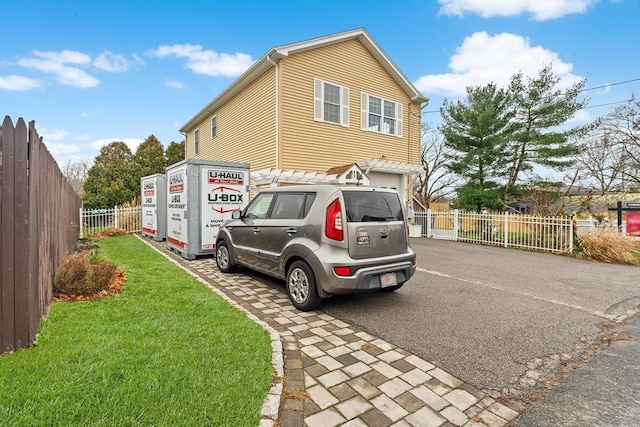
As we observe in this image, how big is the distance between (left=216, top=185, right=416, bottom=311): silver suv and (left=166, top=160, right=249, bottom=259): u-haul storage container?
348 centimetres

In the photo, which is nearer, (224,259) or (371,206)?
(371,206)

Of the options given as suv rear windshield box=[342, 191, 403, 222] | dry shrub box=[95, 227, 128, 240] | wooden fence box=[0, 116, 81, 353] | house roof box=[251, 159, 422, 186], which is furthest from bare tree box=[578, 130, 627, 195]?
dry shrub box=[95, 227, 128, 240]

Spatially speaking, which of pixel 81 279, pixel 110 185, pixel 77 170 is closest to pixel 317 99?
pixel 81 279

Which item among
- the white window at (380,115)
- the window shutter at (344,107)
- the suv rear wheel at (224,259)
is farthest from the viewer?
the white window at (380,115)

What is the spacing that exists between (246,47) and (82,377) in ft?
48.7

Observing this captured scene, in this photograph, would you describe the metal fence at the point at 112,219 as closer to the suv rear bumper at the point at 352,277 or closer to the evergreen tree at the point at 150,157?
the evergreen tree at the point at 150,157

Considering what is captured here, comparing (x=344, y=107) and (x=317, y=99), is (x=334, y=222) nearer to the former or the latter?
(x=317, y=99)

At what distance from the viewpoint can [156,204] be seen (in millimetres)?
11766

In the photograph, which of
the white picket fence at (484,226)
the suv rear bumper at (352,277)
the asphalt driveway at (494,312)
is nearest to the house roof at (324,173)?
the white picket fence at (484,226)

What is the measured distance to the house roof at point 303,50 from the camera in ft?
37.8

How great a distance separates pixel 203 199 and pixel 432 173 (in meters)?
24.8

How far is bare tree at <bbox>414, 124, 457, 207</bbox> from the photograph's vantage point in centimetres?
2784

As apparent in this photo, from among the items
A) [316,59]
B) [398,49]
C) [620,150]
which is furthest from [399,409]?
[620,150]

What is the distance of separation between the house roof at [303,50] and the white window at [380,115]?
47.3 inches
